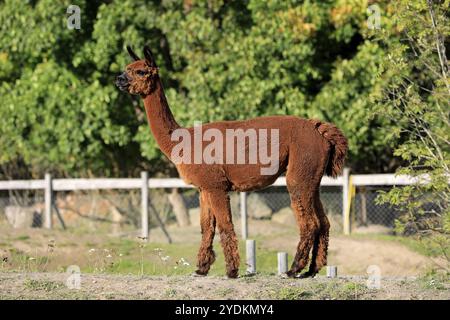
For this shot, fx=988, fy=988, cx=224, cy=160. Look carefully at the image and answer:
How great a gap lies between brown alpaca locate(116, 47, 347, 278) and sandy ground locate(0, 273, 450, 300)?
0.34m

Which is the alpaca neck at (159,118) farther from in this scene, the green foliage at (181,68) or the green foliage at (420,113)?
the green foliage at (181,68)

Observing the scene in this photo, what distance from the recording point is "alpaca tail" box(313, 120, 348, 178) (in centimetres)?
1038

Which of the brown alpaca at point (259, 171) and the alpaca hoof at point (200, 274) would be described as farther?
the alpaca hoof at point (200, 274)

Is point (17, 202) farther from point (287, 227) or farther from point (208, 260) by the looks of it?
point (208, 260)

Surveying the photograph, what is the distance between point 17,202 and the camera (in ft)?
76.5

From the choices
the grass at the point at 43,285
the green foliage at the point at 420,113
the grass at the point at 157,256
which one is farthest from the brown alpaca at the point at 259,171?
the grass at the point at 157,256

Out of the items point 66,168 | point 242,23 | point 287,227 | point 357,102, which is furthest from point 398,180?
point 66,168

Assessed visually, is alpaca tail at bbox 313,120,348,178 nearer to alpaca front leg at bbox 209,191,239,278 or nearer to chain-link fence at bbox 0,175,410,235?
alpaca front leg at bbox 209,191,239,278

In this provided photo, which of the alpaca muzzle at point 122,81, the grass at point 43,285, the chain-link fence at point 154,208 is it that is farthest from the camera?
the chain-link fence at point 154,208

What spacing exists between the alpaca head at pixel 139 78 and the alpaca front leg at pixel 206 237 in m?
1.27

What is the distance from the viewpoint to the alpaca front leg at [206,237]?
10430mm

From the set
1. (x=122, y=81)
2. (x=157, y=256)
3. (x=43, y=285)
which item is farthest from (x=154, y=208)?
(x=43, y=285)

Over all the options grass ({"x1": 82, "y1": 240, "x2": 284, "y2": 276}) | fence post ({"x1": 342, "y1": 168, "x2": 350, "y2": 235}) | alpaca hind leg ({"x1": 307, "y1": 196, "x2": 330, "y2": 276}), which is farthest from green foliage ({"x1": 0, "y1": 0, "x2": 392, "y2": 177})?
alpaca hind leg ({"x1": 307, "y1": 196, "x2": 330, "y2": 276})

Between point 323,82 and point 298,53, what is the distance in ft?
4.27
